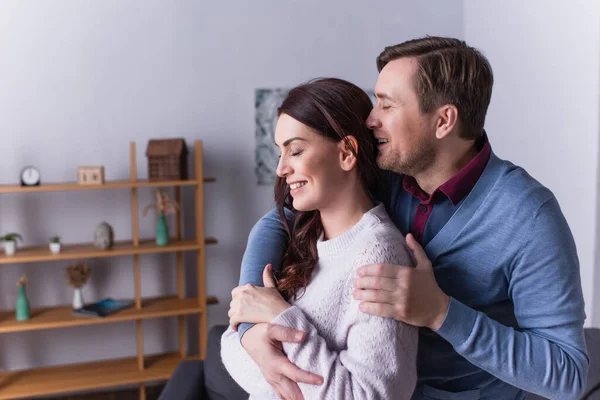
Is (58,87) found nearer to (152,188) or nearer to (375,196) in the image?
(152,188)

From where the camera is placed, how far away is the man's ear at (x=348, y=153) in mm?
1344

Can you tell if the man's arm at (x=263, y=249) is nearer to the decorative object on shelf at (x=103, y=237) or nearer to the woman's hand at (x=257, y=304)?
the woman's hand at (x=257, y=304)

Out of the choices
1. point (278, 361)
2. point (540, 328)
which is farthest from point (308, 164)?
point (540, 328)

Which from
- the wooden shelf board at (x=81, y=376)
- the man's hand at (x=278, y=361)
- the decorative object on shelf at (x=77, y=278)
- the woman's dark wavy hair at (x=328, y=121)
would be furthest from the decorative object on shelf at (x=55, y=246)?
the man's hand at (x=278, y=361)

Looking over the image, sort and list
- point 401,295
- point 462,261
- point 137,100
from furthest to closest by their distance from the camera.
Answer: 1. point 137,100
2. point 462,261
3. point 401,295

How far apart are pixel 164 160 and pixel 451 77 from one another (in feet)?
8.36

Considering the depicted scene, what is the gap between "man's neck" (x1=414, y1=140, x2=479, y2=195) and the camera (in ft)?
4.41

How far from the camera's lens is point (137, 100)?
3.70m

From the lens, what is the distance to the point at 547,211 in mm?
1187

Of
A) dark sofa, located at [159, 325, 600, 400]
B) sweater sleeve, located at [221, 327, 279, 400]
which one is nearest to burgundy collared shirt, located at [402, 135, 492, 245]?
sweater sleeve, located at [221, 327, 279, 400]

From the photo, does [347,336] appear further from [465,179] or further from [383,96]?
[383,96]

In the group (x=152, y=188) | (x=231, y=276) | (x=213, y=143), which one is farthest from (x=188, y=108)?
(x=231, y=276)

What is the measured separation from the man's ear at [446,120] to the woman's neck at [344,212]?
24cm

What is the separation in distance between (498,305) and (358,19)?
3.13m
